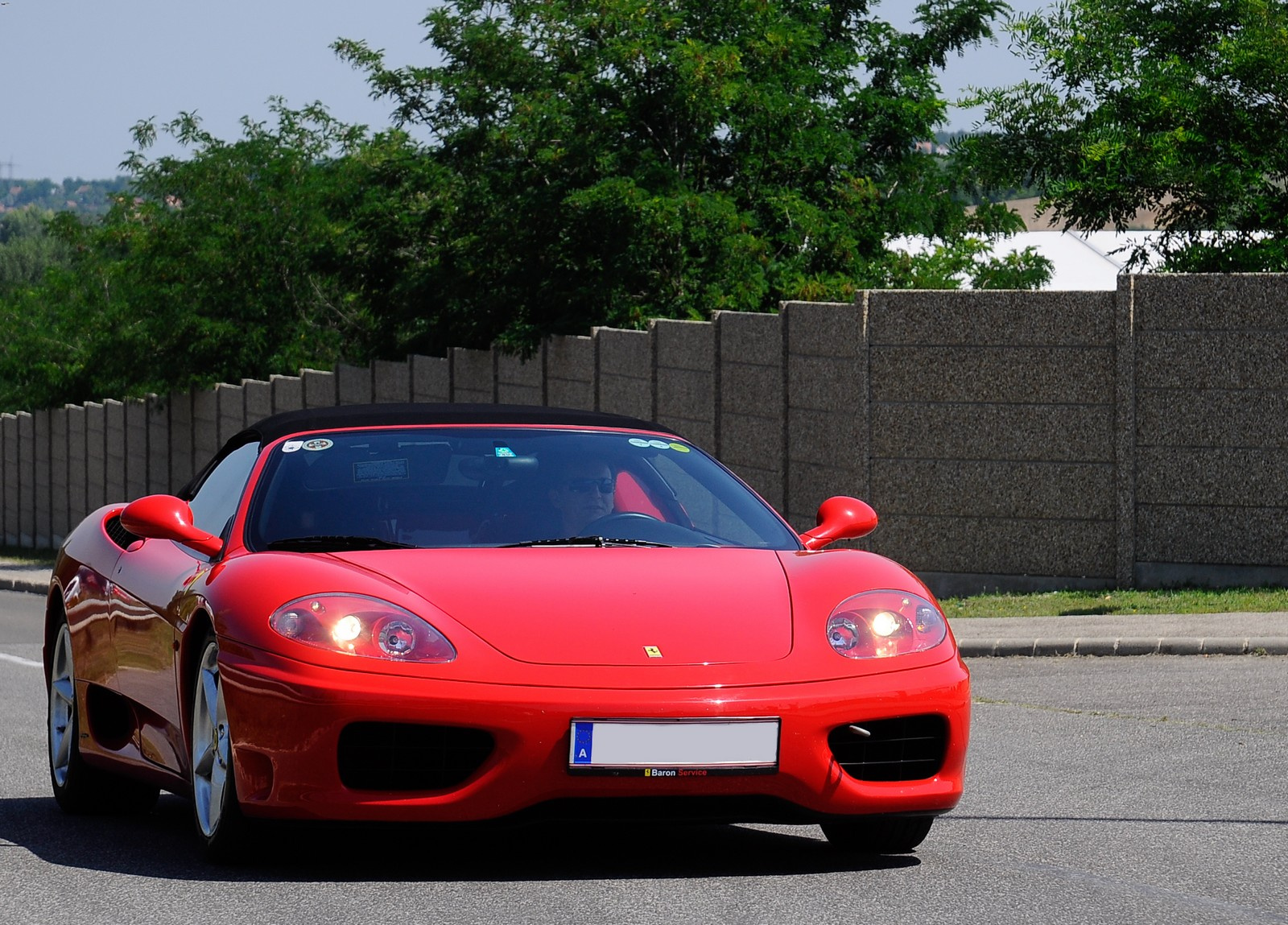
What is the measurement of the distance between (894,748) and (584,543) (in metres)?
1.19

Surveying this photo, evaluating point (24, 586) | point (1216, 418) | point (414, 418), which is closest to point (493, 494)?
point (414, 418)

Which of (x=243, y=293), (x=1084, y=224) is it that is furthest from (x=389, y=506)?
(x=243, y=293)

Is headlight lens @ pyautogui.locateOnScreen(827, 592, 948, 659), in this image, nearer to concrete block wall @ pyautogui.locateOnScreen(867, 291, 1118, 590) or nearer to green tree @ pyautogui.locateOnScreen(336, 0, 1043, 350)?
concrete block wall @ pyautogui.locateOnScreen(867, 291, 1118, 590)

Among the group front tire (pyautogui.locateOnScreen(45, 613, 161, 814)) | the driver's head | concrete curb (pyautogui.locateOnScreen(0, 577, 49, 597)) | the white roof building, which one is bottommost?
concrete curb (pyautogui.locateOnScreen(0, 577, 49, 597))

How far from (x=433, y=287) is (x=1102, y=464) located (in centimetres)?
1399

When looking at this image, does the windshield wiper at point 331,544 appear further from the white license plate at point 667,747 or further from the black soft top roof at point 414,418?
the white license plate at point 667,747

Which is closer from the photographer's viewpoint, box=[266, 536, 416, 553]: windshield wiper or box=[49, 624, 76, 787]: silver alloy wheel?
box=[266, 536, 416, 553]: windshield wiper

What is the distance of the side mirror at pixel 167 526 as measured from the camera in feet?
21.6

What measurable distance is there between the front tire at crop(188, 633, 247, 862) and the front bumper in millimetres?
124

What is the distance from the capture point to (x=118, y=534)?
776cm

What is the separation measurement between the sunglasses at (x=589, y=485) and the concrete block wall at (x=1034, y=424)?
9.38 m

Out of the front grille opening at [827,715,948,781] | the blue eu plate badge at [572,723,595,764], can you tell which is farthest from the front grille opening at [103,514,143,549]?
the front grille opening at [827,715,948,781]

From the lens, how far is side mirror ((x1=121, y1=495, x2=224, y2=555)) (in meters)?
6.57

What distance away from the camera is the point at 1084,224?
762 inches
